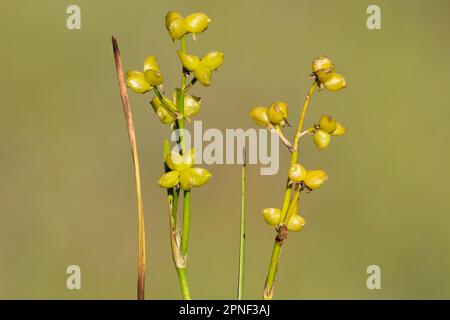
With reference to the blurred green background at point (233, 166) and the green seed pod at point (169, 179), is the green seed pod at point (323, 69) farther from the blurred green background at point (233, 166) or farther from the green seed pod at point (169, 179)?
the blurred green background at point (233, 166)

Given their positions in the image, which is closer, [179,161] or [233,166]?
[179,161]

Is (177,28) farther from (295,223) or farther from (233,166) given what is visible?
(233,166)

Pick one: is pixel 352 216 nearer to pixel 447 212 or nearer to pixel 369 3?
pixel 447 212

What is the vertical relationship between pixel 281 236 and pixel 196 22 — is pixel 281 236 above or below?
below

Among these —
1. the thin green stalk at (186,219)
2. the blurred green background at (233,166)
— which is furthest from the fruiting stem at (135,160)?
the blurred green background at (233,166)

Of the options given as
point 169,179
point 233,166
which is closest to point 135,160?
point 169,179
